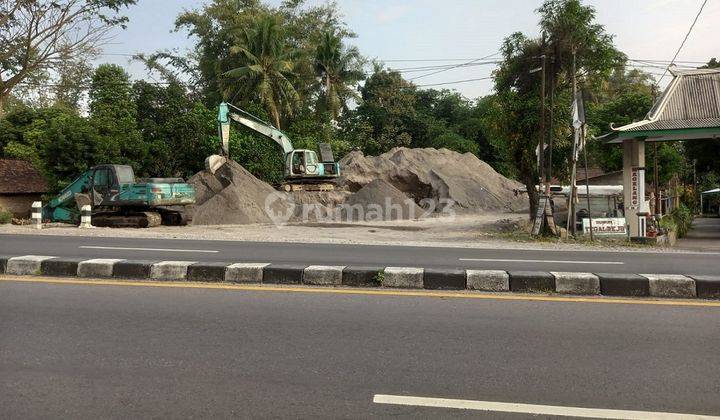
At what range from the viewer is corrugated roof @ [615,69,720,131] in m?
19.2

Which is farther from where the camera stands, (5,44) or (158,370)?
(5,44)

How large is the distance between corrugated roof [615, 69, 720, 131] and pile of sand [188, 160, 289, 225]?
14628 mm

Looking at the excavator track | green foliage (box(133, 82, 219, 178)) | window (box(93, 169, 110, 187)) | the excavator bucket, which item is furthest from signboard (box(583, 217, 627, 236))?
green foliage (box(133, 82, 219, 178))

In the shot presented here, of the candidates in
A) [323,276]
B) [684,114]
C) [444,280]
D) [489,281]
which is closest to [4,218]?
[323,276]

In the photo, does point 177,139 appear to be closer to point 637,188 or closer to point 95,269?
point 637,188

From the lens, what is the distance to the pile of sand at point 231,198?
24.0 metres

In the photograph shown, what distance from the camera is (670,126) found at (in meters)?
18.7

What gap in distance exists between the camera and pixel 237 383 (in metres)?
3.99

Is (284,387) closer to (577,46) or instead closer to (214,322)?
(214,322)

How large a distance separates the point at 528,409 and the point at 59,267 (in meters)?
7.07

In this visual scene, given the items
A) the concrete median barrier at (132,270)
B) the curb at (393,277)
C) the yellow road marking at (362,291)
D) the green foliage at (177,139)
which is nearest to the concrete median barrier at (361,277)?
the curb at (393,277)

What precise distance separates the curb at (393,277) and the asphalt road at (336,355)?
753 millimetres

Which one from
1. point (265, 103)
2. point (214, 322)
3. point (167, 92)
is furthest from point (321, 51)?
point (214, 322)

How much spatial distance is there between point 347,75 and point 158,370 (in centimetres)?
4316
